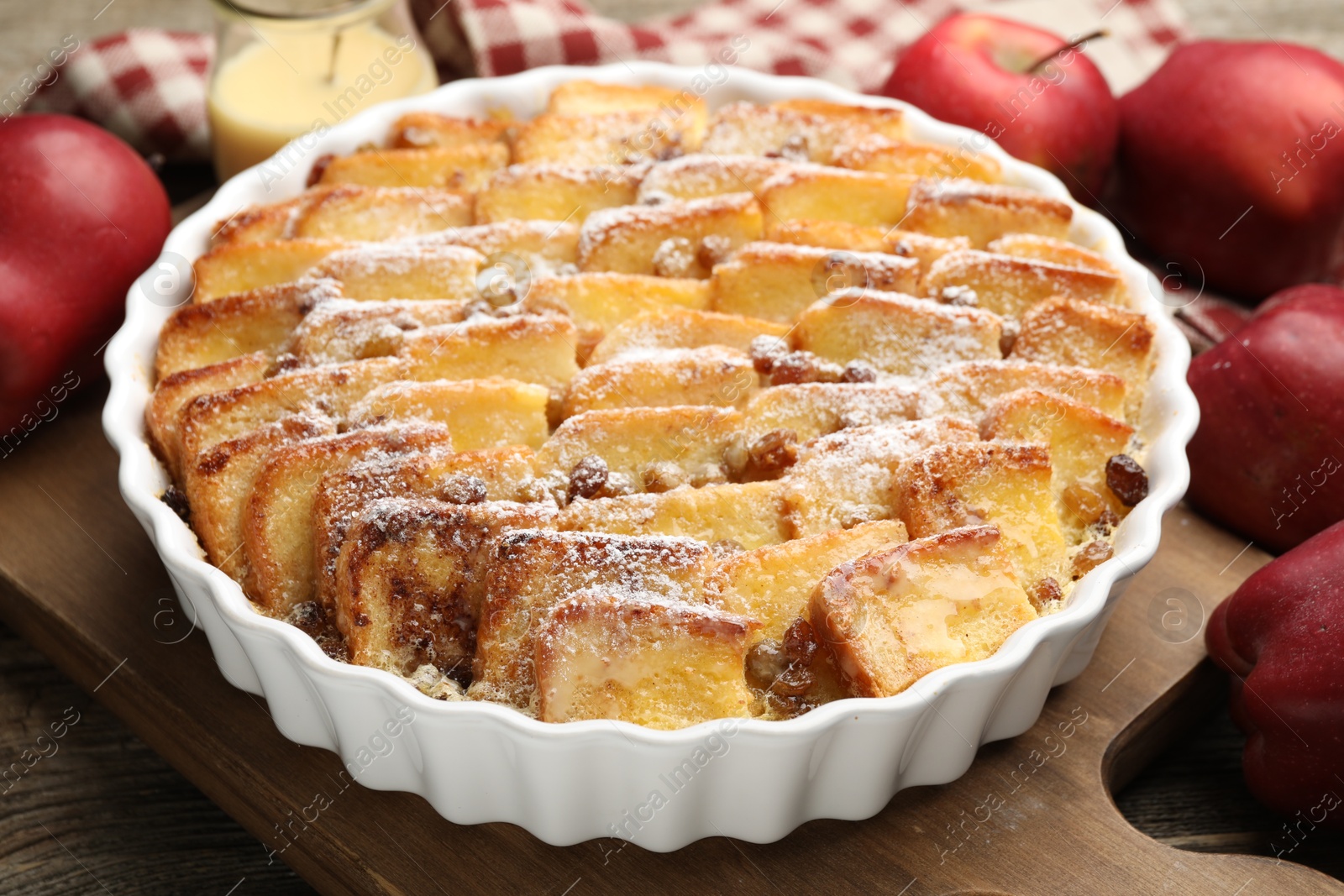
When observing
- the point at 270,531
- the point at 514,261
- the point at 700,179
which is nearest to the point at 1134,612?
the point at 700,179

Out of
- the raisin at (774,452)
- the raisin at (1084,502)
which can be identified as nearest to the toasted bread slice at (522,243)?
the raisin at (774,452)

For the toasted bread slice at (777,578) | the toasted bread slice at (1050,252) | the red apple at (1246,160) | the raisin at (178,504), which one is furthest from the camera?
the red apple at (1246,160)

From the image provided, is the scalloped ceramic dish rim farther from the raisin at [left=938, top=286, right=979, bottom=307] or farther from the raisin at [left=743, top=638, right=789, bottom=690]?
the raisin at [left=938, top=286, right=979, bottom=307]

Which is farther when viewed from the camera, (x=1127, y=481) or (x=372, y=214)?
(x=372, y=214)

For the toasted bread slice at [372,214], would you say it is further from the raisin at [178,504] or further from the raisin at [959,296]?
the raisin at [959,296]

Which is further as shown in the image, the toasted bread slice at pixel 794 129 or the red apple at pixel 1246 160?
the red apple at pixel 1246 160

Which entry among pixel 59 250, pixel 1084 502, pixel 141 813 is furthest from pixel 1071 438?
pixel 59 250

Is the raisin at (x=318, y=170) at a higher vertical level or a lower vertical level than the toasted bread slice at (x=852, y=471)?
higher

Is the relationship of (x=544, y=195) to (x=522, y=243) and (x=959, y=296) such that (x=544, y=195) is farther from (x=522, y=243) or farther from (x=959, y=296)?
(x=959, y=296)
